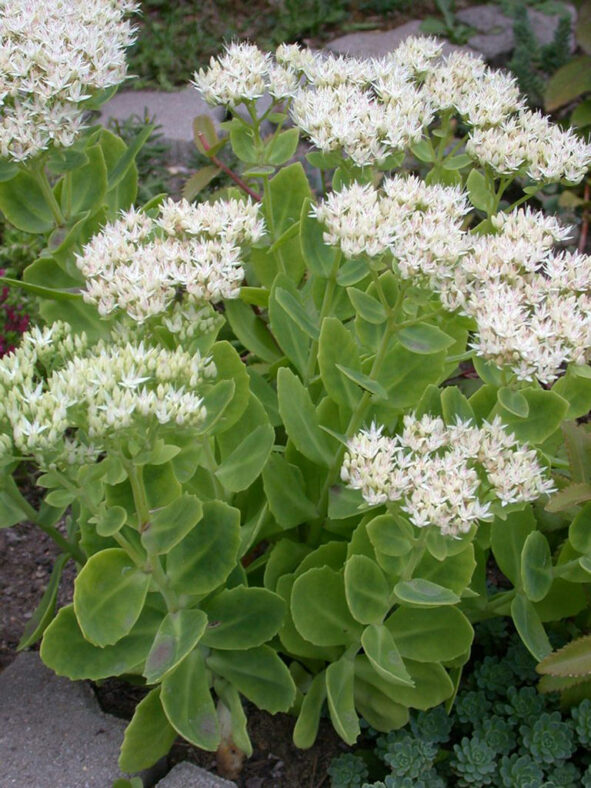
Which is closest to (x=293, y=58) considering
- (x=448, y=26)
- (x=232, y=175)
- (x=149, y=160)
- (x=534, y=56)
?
(x=232, y=175)

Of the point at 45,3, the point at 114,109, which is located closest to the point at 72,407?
the point at 45,3

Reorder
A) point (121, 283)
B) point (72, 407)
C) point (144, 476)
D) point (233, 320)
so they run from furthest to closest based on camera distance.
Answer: point (233, 320), point (144, 476), point (121, 283), point (72, 407)

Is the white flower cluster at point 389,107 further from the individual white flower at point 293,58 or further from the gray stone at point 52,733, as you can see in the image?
the gray stone at point 52,733

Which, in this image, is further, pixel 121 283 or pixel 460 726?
pixel 460 726

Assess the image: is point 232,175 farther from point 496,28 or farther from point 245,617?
point 496,28

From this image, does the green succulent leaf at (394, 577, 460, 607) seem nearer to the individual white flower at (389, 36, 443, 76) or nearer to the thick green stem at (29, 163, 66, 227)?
the thick green stem at (29, 163, 66, 227)

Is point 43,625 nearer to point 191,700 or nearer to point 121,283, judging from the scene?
point 191,700
